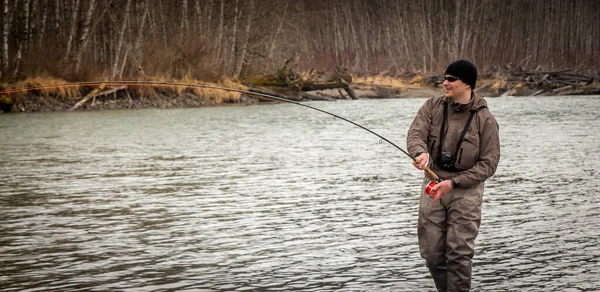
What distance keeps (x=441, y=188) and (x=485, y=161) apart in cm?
35

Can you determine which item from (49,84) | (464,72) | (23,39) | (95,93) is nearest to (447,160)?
(464,72)

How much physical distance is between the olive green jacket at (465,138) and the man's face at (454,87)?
0.23 ft

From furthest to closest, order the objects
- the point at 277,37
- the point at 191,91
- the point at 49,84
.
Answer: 1. the point at 277,37
2. the point at 191,91
3. the point at 49,84

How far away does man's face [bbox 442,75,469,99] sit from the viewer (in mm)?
5703

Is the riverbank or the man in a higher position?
the man

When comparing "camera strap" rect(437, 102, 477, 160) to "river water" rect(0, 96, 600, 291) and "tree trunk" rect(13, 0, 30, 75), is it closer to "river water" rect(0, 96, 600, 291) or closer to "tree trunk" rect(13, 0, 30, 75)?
"river water" rect(0, 96, 600, 291)

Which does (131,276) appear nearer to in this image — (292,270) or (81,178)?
(292,270)

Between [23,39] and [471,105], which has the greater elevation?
[23,39]

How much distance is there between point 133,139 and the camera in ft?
69.7

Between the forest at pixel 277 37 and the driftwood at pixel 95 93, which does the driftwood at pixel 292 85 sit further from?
the driftwood at pixel 95 93

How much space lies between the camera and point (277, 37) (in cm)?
5766

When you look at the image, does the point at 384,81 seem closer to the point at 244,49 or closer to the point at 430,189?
the point at 244,49

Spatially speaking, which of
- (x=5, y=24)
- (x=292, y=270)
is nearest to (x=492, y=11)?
(x=5, y=24)

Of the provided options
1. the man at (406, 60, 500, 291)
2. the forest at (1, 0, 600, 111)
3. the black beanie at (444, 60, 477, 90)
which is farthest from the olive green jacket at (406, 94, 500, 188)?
the forest at (1, 0, 600, 111)
